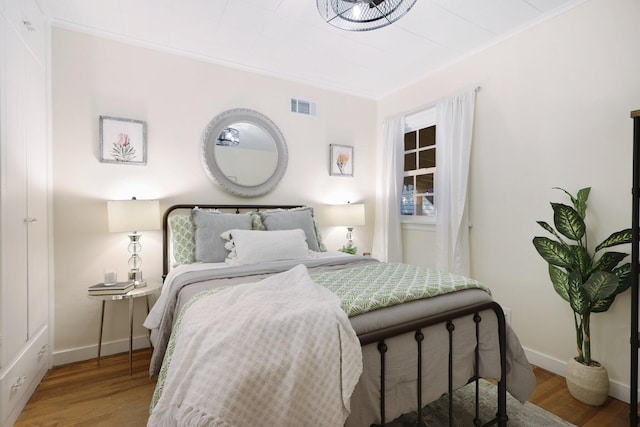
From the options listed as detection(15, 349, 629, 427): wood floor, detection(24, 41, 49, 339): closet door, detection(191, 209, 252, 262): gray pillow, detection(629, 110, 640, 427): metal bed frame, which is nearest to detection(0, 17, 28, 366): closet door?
detection(24, 41, 49, 339): closet door

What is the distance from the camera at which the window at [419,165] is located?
345 cm

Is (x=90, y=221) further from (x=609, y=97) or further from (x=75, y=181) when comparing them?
(x=609, y=97)

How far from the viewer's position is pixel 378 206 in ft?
13.2

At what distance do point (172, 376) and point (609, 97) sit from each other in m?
2.90

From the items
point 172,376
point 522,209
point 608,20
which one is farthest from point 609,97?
point 172,376

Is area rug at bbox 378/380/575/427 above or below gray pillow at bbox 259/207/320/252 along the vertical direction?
below

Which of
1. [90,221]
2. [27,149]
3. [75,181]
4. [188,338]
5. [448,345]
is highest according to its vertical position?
[27,149]

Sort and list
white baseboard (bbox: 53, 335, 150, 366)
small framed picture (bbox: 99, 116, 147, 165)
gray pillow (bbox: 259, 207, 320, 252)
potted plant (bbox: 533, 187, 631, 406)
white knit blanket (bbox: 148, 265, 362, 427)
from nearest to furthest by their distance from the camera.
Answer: white knit blanket (bbox: 148, 265, 362, 427)
potted plant (bbox: 533, 187, 631, 406)
white baseboard (bbox: 53, 335, 150, 366)
small framed picture (bbox: 99, 116, 147, 165)
gray pillow (bbox: 259, 207, 320, 252)

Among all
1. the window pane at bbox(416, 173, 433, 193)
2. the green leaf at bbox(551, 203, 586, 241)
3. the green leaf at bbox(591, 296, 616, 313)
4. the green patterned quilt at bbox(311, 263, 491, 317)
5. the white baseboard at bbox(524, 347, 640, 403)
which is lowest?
the white baseboard at bbox(524, 347, 640, 403)

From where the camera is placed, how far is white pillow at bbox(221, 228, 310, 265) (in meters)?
2.35

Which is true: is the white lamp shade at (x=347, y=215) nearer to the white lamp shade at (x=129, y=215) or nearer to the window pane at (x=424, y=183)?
the window pane at (x=424, y=183)

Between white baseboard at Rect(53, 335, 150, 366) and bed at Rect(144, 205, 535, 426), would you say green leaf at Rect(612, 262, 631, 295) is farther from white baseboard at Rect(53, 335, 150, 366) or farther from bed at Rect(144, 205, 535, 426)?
Answer: white baseboard at Rect(53, 335, 150, 366)

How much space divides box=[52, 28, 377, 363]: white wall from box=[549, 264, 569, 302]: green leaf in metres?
2.39

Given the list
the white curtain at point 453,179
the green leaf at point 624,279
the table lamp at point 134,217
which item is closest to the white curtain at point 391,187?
the white curtain at point 453,179
